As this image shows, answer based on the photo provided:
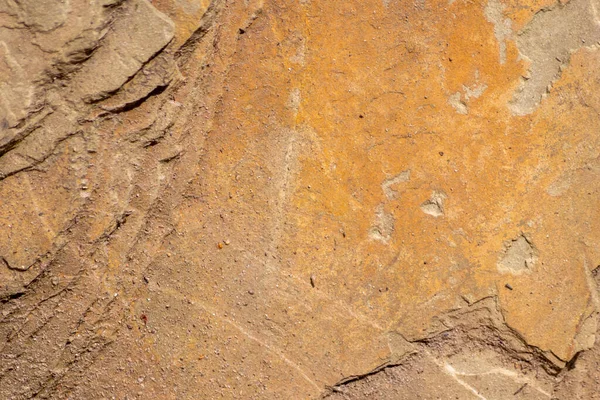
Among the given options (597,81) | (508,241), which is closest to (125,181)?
(508,241)

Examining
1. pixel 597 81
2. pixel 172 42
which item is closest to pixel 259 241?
pixel 172 42

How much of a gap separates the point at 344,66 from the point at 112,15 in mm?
1003

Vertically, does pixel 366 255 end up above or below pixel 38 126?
below

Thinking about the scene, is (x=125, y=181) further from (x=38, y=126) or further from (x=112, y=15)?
(x=112, y=15)

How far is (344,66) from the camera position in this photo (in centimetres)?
249

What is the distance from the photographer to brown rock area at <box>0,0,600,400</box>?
2.40m

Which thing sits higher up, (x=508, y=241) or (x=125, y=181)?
(x=125, y=181)

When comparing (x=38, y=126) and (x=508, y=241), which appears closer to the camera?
(x=38, y=126)

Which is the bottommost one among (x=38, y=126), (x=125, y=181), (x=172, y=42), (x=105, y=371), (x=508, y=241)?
(x=105, y=371)

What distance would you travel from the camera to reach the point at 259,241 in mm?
2510

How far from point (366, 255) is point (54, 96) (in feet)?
4.93

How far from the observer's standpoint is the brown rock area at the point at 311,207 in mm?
2396

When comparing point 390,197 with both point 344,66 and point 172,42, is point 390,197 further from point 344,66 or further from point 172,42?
point 172,42

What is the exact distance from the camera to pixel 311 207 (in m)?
2.52
